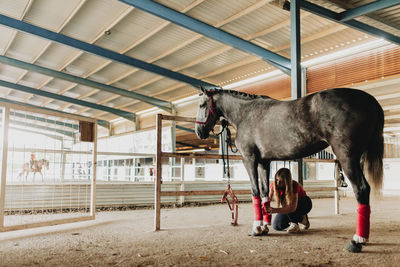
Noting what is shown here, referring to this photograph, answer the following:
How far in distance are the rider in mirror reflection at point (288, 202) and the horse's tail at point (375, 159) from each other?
2.66 ft

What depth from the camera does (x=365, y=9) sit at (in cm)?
590

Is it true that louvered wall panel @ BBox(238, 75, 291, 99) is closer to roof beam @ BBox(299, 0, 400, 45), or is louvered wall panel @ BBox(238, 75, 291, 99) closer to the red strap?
Answer: roof beam @ BBox(299, 0, 400, 45)

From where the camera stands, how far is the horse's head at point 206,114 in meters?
3.85

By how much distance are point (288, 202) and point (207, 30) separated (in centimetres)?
548

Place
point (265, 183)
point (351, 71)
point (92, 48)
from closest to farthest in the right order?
point (265, 183)
point (351, 71)
point (92, 48)

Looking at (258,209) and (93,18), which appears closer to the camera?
(258,209)

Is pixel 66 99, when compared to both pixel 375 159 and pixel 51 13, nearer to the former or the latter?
pixel 51 13

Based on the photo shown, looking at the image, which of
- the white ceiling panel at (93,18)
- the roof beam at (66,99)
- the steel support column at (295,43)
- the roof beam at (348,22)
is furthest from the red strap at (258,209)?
the roof beam at (66,99)

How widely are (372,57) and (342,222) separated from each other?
5448mm

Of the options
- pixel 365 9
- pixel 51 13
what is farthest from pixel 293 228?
pixel 51 13

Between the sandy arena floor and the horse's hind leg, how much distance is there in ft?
0.35

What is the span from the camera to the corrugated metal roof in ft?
24.4

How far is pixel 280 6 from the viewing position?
22.0 ft

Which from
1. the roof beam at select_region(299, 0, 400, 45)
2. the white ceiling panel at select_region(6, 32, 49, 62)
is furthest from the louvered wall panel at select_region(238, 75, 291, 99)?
the white ceiling panel at select_region(6, 32, 49, 62)
